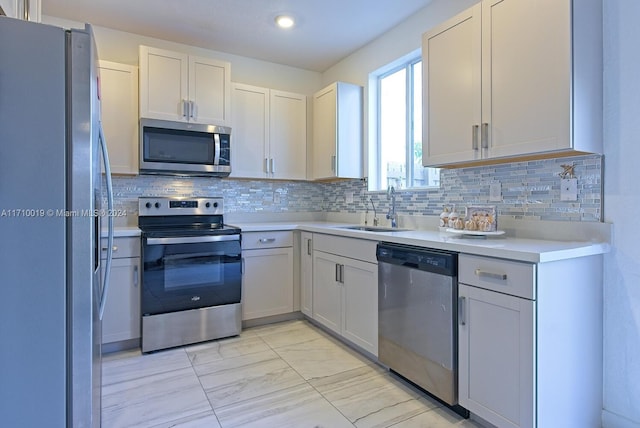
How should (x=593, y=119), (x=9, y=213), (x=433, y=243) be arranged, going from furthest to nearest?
(x=433, y=243) < (x=593, y=119) < (x=9, y=213)

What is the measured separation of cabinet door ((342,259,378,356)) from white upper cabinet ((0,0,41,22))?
7.05ft

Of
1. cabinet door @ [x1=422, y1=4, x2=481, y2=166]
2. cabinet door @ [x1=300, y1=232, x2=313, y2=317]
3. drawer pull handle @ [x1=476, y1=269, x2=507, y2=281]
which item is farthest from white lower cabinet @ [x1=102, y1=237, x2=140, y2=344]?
drawer pull handle @ [x1=476, y1=269, x2=507, y2=281]

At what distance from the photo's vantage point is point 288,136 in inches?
142

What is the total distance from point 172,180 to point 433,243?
2.42m

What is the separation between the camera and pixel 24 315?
4.06 ft

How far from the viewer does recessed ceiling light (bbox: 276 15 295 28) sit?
2795 mm

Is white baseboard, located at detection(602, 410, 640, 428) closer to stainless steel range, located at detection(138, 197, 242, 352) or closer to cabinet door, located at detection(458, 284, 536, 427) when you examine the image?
cabinet door, located at detection(458, 284, 536, 427)

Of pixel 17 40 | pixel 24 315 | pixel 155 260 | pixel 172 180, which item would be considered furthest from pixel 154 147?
pixel 24 315

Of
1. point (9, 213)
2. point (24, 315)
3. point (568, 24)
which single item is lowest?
point (24, 315)

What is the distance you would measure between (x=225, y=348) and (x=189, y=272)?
632mm

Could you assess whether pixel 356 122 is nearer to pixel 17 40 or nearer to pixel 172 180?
pixel 172 180

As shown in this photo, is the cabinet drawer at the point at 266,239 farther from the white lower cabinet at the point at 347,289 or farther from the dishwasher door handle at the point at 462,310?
the dishwasher door handle at the point at 462,310

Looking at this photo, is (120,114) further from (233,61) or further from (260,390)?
(260,390)

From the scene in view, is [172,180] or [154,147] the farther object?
[172,180]
